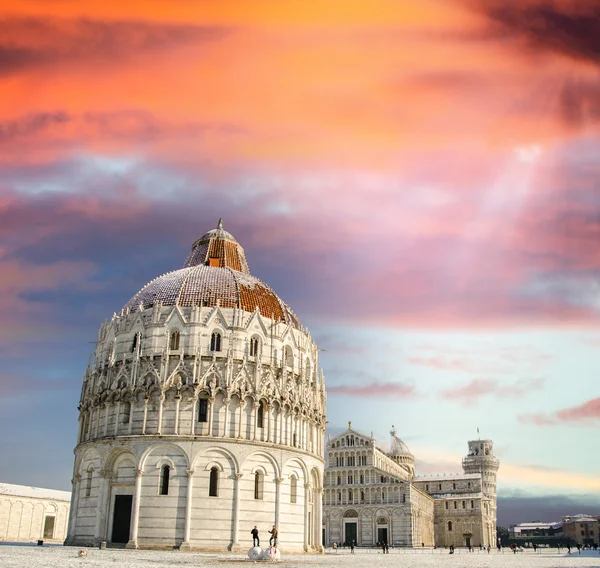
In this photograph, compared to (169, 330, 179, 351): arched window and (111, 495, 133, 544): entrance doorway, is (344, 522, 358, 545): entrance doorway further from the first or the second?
(169, 330, 179, 351): arched window

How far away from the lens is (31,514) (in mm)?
87875

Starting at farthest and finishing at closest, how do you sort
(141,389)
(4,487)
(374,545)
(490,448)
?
(490,448), (374,545), (4,487), (141,389)

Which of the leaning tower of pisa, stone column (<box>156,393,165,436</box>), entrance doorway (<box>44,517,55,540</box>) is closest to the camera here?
stone column (<box>156,393,165,436</box>)

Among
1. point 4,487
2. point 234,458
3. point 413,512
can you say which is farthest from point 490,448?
point 234,458

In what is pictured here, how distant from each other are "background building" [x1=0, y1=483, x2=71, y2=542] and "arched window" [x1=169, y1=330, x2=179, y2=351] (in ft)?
162

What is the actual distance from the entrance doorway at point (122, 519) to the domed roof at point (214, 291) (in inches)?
599

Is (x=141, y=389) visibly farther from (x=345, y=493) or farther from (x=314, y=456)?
(x=345, y=493)

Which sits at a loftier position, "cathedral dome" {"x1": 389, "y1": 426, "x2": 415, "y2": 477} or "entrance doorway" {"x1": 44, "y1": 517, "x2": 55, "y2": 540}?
"cathedral dome" {"x1": 389, "y1": 426, "x2": 415, "y2": 477}

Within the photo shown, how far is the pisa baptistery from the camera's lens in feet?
146

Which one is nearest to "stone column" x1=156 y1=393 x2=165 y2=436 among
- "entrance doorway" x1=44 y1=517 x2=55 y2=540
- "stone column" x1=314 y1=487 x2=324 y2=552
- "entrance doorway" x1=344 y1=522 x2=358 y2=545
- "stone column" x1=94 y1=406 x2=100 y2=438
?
"stone column" x1=94 y1=406 x2=100 y2=438

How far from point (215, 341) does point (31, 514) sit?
56524 millimetres

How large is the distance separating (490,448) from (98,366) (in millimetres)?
137430

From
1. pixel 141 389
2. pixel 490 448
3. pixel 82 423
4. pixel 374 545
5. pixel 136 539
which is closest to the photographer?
A: pixel 136 539

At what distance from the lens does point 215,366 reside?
47.5m
